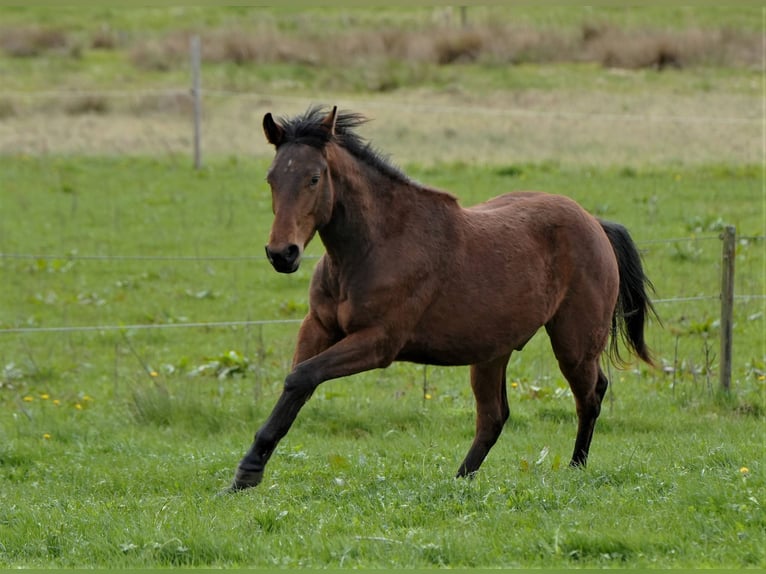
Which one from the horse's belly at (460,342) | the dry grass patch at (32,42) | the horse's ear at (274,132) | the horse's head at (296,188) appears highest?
the horse's ear at (274,132)

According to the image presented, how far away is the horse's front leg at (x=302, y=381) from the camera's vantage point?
21.9 feet

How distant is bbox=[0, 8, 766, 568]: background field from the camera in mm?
5930

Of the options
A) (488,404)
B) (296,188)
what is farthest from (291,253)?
(488,404)

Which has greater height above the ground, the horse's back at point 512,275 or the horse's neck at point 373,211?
the horse's neck at point 373,211

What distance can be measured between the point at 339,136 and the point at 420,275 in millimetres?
958

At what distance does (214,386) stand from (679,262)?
613cm

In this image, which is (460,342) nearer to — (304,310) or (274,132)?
(274,132)

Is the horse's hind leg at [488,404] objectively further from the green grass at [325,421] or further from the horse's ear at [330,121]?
the horse's ear at [330,121]

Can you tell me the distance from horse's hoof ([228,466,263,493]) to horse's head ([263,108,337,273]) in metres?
1.19

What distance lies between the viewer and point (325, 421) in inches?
376

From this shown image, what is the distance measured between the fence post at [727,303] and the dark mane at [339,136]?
3.60 m

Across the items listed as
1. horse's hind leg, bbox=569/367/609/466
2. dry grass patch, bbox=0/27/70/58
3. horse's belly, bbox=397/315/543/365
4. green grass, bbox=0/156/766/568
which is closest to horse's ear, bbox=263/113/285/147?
horse's belly, bbox=397/315/543/365

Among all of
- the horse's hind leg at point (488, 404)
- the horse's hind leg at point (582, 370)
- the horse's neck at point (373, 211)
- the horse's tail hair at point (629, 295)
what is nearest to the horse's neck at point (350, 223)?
the horse's neck at point (373, 211)

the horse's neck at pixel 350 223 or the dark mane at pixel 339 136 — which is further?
the horse's neck at pixel 350 223
